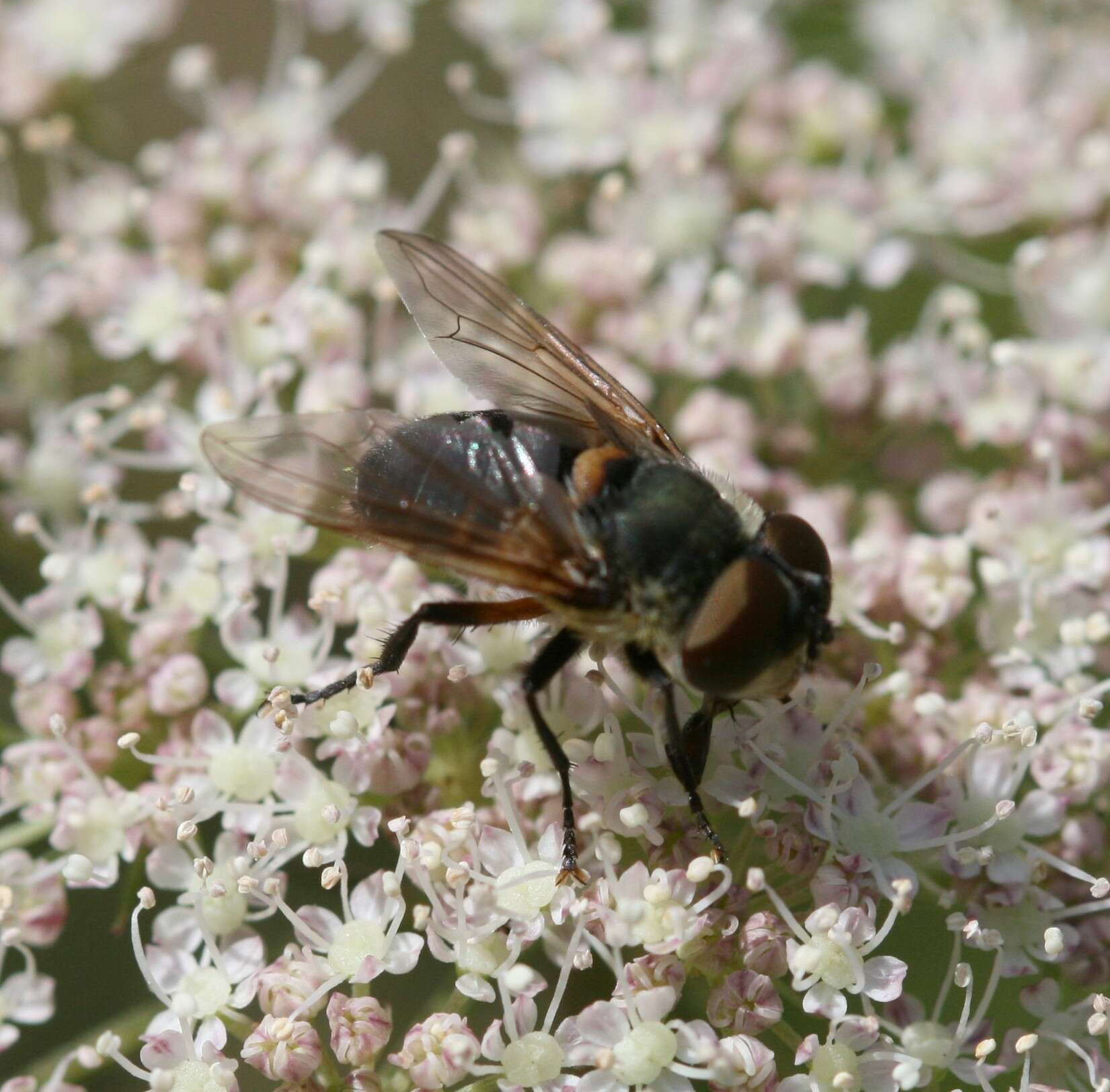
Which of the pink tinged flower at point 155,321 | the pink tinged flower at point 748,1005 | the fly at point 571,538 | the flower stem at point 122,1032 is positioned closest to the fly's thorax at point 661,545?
the fly at point 571,538

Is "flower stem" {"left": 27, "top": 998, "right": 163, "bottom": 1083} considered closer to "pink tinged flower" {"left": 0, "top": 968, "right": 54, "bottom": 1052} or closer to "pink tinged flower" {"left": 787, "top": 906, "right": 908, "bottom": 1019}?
"pink tinged flower" {"left": 0, "top": 968, "right": 54, "bottom": 1052}

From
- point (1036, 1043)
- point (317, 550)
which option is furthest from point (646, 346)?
point (1036, 1043)

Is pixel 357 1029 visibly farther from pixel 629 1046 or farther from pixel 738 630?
pixel 738 630

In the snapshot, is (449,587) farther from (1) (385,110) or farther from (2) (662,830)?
(1) (385,110)

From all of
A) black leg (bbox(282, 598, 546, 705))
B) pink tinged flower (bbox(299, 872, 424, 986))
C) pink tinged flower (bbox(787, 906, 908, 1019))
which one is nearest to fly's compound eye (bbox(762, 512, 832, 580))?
black leg (bbox(282, 598, 546, 705))

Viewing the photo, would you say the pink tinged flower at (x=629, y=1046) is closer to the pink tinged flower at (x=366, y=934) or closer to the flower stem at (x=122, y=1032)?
the pink tinged flower at (x=366, y=934)
